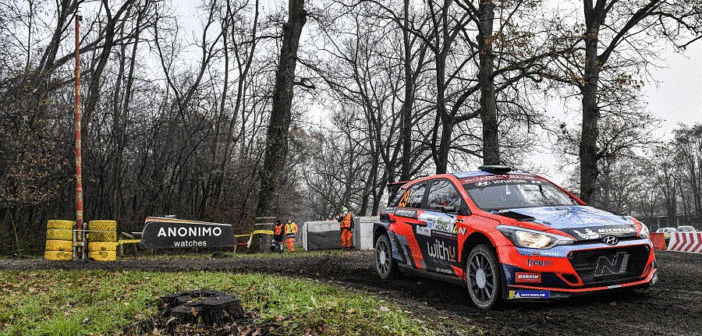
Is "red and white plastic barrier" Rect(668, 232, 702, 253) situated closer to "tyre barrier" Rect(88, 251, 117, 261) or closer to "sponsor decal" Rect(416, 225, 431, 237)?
"sponsor decal" Rect(416, 225, 431, 237)

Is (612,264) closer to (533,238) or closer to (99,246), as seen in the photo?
(533,238)

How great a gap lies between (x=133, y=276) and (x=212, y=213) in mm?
19643

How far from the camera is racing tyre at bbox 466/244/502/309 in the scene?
6.45 m

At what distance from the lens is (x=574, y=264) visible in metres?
6.12

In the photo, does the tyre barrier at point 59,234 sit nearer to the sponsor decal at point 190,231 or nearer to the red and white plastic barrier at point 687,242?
the sponsor decal at point 190,231

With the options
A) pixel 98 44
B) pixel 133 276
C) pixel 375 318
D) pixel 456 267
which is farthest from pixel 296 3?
pixel 375 318

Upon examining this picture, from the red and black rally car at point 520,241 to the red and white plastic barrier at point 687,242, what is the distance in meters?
17.0

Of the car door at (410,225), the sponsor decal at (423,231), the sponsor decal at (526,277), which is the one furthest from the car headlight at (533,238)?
the car door at (410,225)

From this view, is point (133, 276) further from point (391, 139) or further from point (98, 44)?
point (391, 139)

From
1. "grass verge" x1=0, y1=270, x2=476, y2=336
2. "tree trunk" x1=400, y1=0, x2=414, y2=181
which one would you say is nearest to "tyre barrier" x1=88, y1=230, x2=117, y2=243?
"grass verge" x1=0, y1=270, x2=476, y2=336

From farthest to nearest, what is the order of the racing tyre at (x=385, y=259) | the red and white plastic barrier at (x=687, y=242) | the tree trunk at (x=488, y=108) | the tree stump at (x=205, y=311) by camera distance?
the red and white plastic barrier at (x=687, y=242)
the tree trunk at (x=488, y=108)
the racing tyre at (x=385, y=259)
the tree stump at (x=205, y=311)

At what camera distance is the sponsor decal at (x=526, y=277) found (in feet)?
20.3

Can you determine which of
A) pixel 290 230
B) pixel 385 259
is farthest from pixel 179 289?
pixel 290 230

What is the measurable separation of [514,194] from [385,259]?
2.80 meters
